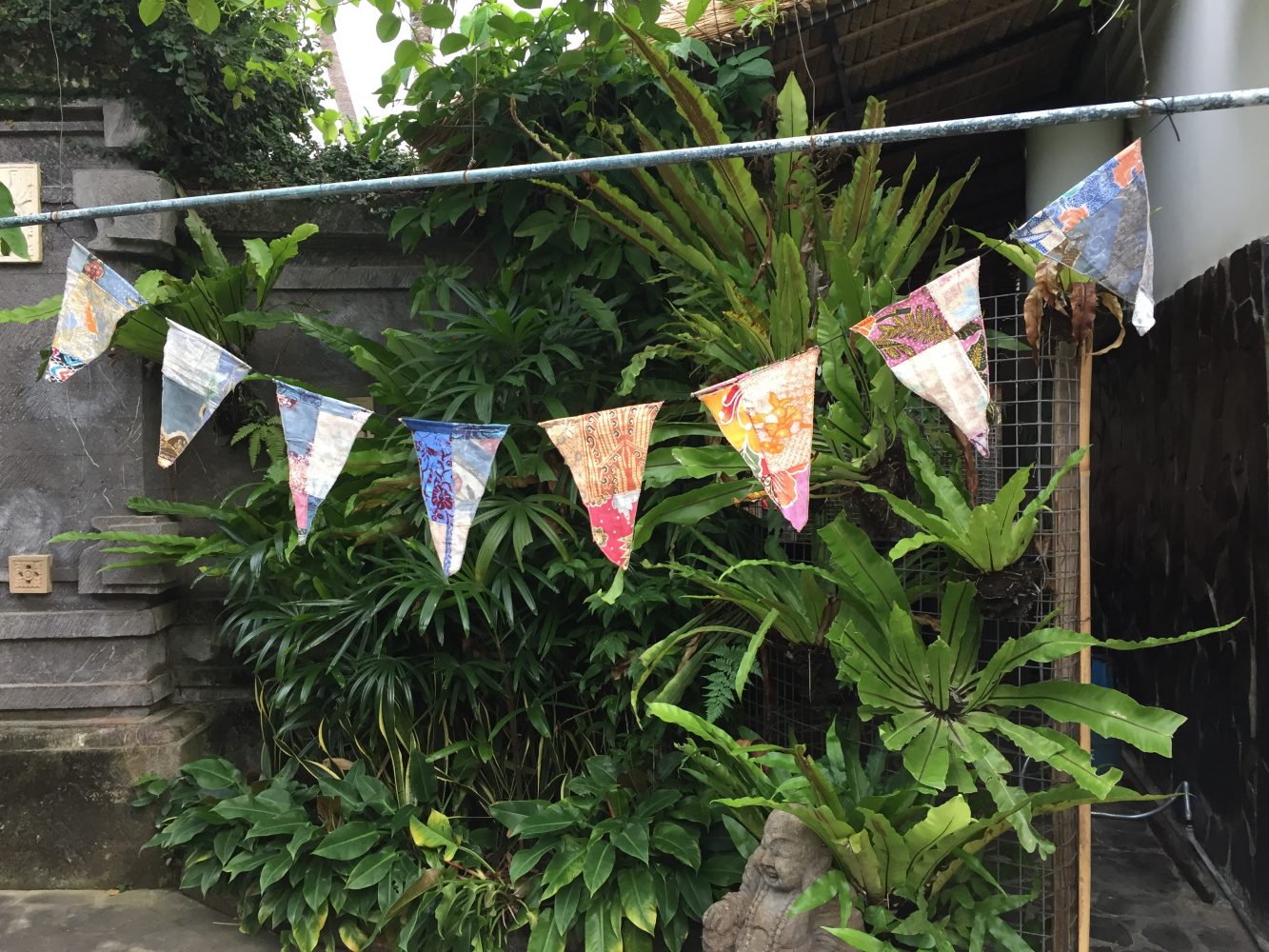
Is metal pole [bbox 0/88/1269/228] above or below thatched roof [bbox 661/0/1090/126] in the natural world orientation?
below

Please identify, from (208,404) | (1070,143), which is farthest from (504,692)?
(1070,143)

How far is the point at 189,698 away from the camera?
374 centimetres

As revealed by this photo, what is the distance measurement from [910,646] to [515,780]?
5.45 ft

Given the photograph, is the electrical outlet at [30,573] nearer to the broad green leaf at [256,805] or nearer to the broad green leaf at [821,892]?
the broad green leaf at [256,805]

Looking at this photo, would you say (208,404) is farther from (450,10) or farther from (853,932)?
(853,932)

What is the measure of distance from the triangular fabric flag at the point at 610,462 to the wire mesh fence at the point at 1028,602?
0.67 m

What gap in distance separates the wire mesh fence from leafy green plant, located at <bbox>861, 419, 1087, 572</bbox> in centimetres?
9

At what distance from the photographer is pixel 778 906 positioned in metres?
2.12

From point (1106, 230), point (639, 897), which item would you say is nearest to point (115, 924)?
point (639, 897)

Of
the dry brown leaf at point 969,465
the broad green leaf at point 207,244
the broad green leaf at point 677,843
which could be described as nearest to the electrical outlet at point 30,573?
the broad green leaf at point 207,244

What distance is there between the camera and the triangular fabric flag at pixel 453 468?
246 centimetres

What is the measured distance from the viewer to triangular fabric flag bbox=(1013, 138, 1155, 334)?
1972 mm

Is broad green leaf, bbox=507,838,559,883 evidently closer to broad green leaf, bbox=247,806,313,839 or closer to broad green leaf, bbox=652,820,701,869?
broad green leaf, bbox=652,820,701,869

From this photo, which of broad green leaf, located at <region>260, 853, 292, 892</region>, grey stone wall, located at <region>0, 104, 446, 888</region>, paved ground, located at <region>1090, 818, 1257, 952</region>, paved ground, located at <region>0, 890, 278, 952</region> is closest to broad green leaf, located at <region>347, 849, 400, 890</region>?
broad green leaf, located at <region>260, 853, 292, 892</region>
